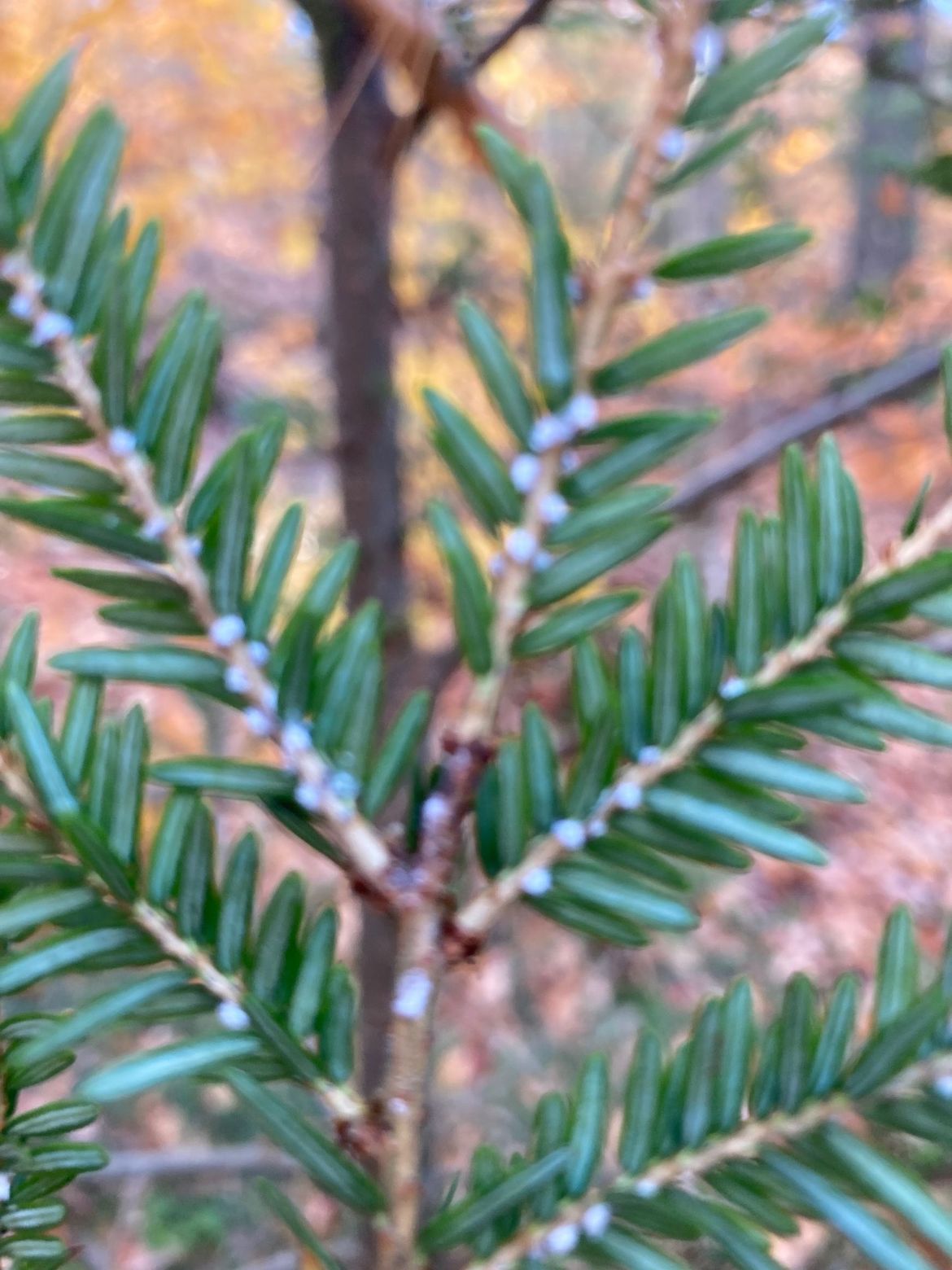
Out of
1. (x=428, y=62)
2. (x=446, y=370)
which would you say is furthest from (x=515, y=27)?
(x=446, y=370)

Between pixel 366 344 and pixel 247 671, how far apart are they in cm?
104

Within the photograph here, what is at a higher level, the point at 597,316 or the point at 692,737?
the point at 597,316

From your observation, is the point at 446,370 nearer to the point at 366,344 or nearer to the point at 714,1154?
the point at 366,344

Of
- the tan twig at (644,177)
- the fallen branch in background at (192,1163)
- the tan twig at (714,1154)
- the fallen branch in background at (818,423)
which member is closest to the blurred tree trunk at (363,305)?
the fallen branch in background at (818,423)

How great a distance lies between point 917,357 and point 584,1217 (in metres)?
1.12

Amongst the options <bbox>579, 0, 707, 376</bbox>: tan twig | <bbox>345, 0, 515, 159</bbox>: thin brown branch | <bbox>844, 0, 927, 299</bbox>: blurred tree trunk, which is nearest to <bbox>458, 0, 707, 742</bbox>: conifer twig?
<bbox>579, 0, 707, 376</bbox>: tan twig

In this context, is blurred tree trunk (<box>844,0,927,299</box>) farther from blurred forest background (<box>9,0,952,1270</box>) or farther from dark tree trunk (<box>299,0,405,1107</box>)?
dark tree trunk (<box>299,0,405,1107</box>)

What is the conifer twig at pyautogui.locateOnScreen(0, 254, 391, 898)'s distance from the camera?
33cm

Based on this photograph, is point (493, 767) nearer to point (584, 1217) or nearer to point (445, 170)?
point (584, 1217)

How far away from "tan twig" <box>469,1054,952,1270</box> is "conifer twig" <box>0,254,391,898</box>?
15 cm

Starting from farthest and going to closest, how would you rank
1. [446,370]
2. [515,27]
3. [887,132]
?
[887,132] < [446,370] < [515,27]

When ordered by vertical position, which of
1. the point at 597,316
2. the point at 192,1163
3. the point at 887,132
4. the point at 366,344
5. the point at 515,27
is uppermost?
the point at 887,132

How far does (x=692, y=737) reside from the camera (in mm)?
342

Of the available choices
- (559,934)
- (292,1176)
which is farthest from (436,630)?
(292,1176)
